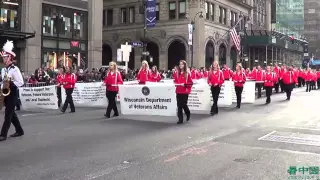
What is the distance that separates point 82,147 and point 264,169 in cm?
364

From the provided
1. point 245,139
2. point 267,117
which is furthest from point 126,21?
point 245,139

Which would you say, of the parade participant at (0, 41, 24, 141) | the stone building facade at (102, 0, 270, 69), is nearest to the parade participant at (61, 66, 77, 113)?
the parade participant at (0, 41, 24, 141)

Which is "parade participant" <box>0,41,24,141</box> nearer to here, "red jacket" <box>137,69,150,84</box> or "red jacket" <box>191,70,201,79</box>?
"red jacket" <box>137,69,150,84</box>

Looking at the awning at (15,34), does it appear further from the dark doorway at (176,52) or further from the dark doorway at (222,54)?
the dark doorway at (222,54)

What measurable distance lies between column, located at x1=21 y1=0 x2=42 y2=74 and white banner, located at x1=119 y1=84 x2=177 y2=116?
16.8 m

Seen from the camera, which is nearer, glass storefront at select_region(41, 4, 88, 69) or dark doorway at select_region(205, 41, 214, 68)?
glass storefront at select_region(41, 4, 88, 69)

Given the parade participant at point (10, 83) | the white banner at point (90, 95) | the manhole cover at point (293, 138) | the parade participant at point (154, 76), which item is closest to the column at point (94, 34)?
the parade participant at point (154, 76)

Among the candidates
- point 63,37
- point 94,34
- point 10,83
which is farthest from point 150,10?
point 10,83

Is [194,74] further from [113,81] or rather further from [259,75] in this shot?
[113,81]

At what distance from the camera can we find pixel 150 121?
1262 cm

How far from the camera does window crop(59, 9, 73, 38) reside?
31625 mm

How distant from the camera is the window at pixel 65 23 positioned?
31.6m

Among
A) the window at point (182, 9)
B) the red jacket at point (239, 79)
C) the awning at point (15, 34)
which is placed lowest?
the red jacket at point (239, 79)

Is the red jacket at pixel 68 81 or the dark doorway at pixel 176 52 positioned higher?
the dark doorway at pixel 176 52
